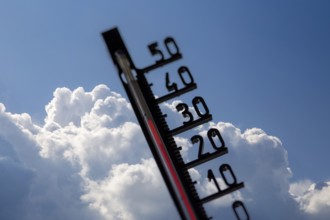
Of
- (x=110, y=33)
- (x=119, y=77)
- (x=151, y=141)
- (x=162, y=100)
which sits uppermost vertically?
(x=110, y=33)

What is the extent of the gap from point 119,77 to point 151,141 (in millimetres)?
1720

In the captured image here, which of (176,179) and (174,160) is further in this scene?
(174,160)

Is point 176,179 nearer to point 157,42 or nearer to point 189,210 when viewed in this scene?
point 189,210

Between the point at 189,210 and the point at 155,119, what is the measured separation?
2.40 metres

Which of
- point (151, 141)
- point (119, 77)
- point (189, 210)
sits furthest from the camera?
point (119, 77)

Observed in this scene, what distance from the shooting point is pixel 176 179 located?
7.96 meters

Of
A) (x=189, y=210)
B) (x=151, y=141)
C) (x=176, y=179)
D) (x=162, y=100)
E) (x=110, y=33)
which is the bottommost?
(x=189, y=210)

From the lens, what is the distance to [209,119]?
1010cm

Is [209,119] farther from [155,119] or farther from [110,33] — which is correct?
[110,33]

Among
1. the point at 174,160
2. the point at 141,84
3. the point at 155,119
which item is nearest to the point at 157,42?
the point at 141,84

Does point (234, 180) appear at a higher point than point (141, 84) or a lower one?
lower

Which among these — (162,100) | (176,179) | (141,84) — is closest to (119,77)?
(141,84)

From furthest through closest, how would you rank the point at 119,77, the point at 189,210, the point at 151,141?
the point at 119,77, the point at 151,141, the point at 189,210

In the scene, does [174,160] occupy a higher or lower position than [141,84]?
lower
